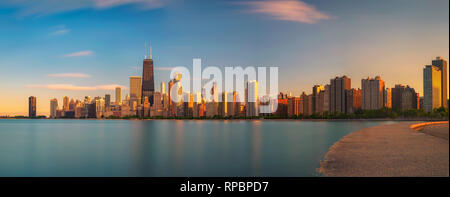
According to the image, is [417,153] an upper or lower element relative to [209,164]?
upper

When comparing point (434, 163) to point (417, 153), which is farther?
point (417, 153)

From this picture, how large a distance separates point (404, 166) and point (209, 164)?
66.7ft

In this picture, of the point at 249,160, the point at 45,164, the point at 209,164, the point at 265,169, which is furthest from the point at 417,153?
the point at 45,164
